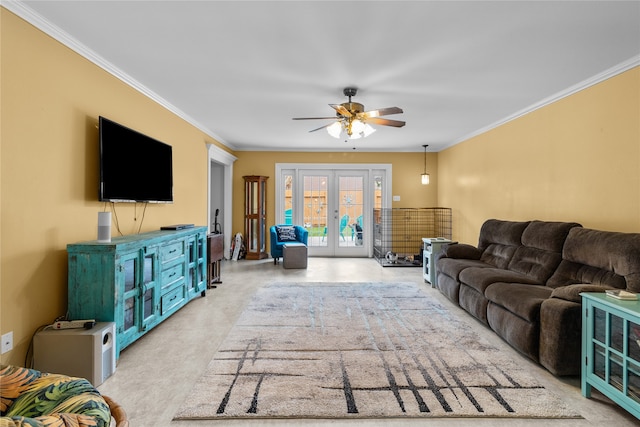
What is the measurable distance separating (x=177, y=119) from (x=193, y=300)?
237 cm

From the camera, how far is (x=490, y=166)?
4941 mm

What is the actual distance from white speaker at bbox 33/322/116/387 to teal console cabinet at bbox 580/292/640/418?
122 inches

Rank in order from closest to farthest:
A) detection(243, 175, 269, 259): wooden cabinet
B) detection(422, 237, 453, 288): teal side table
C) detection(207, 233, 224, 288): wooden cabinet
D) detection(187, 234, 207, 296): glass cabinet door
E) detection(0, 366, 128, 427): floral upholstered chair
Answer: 1. detection(0, 366, 128, 427): floral upholstered chair
2. detection(187, 234, 207, 296): glass cabinet door
3. detection(207, 233, 224, 288): wooden cabinet
4. detection(422, 237, 453, 288): teal side table
5. detection(243, 175, 269, 259): wooden cabinet

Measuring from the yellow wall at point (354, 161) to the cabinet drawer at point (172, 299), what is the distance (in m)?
3.52

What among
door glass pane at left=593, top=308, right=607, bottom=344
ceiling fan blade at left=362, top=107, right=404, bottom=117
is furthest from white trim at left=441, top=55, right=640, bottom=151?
door glass pane at left=593, top=308, right=607, bottom=344

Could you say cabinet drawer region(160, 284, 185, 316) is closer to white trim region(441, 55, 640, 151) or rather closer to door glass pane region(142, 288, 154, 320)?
door glass pane region(142, 288, 154, 320)

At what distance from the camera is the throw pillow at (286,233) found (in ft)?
21.3

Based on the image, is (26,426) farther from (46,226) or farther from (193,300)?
(193,300)

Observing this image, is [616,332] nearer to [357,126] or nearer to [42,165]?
[357,126]

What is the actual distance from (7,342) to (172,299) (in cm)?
139

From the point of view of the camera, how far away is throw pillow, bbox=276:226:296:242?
6.48m

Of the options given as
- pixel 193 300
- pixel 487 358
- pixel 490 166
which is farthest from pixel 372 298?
pixel 490 166

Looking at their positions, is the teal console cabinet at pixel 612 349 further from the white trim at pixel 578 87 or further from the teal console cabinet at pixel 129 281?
the teal console cabinet at pixel 129 281

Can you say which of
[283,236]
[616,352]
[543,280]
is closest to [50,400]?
[616,352]
